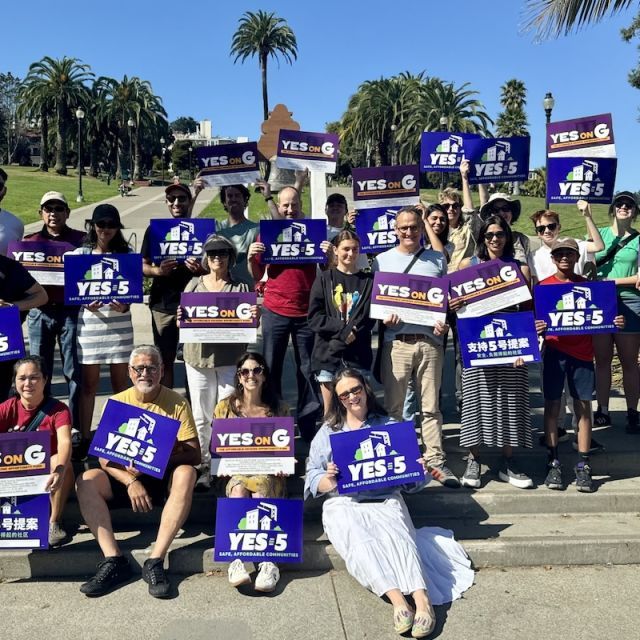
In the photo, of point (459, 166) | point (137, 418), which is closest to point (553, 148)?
point (459, 166)

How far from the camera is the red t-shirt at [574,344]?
5574mm

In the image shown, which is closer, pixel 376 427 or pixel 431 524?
pixel 376 427

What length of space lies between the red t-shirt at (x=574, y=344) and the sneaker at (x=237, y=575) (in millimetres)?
2949

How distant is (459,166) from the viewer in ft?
23.5

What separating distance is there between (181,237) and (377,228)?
183 cm

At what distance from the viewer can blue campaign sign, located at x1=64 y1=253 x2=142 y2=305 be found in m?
5.46

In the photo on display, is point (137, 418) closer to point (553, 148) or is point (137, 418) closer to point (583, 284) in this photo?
point (583, 284)

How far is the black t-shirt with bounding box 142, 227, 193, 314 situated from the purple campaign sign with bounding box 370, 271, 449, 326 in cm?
174

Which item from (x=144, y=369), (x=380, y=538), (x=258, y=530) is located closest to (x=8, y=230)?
(x=144, y=369)

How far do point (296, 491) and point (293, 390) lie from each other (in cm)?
264

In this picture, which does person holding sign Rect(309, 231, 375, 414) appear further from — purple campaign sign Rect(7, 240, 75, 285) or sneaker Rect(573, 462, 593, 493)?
purple campaign sign Rect(7, 240, 75, 285)

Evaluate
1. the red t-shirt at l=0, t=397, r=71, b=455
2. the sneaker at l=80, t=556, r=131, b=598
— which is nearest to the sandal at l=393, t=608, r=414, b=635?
the sneaker at l=80, t=556, r=131, b=598

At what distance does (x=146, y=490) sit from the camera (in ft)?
15.8

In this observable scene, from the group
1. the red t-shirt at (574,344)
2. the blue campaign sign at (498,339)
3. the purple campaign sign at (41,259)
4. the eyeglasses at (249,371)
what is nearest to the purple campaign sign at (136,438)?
the eyeglasses at (249,371)
